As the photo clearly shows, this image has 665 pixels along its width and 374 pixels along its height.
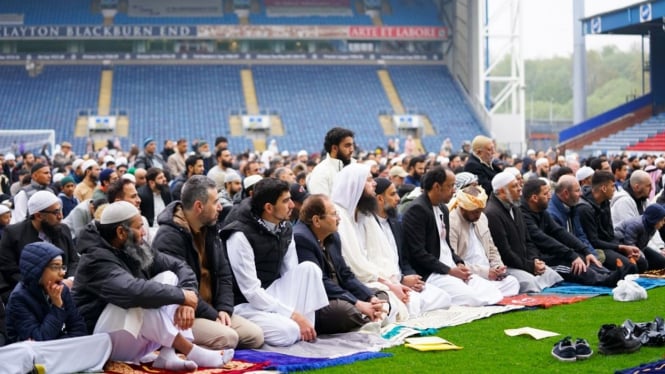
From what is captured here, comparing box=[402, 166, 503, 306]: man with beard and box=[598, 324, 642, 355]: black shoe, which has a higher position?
box=[402, 166, 503, 306]: man with beard

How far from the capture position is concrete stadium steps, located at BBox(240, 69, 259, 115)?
4048 centimetres

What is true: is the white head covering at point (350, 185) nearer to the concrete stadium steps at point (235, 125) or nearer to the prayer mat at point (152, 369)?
the prayer mat at point (152, 369)

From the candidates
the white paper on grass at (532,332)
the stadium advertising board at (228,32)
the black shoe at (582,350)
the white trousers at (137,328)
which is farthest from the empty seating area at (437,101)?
the white trousers at (137,328)

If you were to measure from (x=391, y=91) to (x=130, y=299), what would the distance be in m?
36.7

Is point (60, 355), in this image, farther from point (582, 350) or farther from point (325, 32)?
point (325, 32)

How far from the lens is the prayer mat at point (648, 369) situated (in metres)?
5.91

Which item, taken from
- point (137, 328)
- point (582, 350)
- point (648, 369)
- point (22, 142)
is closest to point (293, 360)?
point (137, 328)

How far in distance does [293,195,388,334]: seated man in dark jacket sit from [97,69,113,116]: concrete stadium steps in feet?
106

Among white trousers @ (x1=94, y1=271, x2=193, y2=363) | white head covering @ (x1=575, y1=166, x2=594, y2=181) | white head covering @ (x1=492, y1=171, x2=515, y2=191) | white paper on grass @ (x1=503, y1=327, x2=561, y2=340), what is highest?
white head covering @ (x1=575, y1=166, x2=594, y2=181)

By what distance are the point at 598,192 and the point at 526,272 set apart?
1.48m

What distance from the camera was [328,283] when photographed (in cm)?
788

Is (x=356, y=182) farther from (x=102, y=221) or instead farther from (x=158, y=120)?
(x=158, y=120)

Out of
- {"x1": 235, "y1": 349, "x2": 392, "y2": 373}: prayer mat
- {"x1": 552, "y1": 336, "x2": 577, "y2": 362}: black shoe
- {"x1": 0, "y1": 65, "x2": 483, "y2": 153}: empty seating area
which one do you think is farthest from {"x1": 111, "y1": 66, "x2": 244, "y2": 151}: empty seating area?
{"x1": 552, "y1": 336, "x2": 577, "y2": 362}: black shoe

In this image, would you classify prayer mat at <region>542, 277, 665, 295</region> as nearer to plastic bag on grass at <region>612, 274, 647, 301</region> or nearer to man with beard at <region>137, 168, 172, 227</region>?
plastic bag on grass at <region>612, 274, 647, 301</region>
